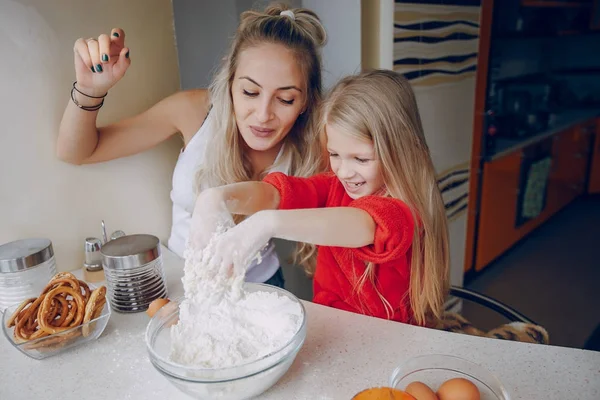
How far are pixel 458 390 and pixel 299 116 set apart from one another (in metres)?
0.75

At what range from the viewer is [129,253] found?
1014mm

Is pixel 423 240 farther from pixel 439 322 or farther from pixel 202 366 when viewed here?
pixel 202 366

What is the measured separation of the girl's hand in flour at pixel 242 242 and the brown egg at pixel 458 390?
376 millimetres

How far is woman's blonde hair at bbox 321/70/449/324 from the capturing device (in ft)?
3.21

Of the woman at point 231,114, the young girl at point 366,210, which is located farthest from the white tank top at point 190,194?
the young girl at point 366,210

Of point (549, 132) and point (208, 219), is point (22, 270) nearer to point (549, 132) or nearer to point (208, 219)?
point (208, 219)

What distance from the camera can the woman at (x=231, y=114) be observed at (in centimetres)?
108

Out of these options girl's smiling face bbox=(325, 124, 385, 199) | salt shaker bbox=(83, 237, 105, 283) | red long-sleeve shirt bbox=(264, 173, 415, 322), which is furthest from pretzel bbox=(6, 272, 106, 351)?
girl's smiling face bbox=(325, 124, 385, 199)

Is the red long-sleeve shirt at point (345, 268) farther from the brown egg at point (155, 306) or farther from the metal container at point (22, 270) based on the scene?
the metal container at point (22, 270)

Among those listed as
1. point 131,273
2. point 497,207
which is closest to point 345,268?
point 131,273

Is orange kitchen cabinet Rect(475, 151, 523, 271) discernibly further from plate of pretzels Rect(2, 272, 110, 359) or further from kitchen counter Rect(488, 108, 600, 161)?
plate of pretzels Rect(2, 272, 110, 359)

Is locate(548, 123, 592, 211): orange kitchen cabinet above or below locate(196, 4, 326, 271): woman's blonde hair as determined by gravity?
below

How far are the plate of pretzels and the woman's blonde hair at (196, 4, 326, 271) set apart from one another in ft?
1.16

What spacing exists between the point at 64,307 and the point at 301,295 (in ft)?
2.83
